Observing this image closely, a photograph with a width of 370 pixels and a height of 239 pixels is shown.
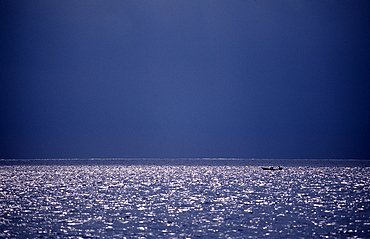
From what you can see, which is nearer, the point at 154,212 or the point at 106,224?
the point at 106,224

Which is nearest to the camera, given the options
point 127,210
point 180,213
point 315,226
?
point 315,226

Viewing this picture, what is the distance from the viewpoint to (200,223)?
41594mm

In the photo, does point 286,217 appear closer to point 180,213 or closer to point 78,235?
point 180,213

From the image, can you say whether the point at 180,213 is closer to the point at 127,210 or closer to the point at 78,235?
the point at 127,210

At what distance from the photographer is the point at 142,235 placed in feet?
115

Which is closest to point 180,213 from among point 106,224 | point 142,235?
point 106,224

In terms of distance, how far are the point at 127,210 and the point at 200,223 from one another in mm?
14171

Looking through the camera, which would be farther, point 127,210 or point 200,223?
point 127,210

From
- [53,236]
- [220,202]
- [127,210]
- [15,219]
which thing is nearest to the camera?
[53,236]

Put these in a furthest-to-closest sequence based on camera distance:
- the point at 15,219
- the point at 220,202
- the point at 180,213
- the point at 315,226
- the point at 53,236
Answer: the point at 220,202
the point at 180,213
the point at 15,219
the point at 315,226
the point at 53,236

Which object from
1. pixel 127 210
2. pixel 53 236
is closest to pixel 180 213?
pixel 127 210

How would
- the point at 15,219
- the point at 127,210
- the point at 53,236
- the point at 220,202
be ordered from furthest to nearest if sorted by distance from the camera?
the point at 220,202 < the point at 127,210 < the point at 15,219 < the point at 53,236

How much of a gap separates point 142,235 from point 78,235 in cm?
540

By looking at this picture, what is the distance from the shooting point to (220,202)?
62438mm
